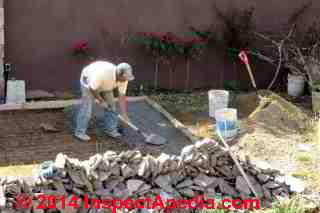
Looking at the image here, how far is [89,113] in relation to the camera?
9812 mm

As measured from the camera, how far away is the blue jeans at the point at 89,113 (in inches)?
383

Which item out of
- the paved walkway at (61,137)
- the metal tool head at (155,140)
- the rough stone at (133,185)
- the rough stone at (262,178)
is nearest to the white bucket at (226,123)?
the paved walkway at (61,137)

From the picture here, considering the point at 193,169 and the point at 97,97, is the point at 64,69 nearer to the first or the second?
the point at 97,97

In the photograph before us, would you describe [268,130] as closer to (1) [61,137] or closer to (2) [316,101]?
(2) [316,101]

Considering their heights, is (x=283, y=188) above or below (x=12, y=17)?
below

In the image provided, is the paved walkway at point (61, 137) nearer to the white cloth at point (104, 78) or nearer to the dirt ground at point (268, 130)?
the dirt ground at point (268, 130)

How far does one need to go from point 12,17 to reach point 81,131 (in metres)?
2.93

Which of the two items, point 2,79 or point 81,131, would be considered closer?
point 81,131

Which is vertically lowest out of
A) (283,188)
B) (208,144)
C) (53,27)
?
(283,188)

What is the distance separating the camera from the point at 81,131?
991cm

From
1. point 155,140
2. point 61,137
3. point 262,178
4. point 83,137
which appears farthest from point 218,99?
point 262,178

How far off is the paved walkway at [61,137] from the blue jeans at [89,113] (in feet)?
0.65

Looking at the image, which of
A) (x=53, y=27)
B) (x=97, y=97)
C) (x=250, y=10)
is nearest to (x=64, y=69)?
(x=53, y=27)

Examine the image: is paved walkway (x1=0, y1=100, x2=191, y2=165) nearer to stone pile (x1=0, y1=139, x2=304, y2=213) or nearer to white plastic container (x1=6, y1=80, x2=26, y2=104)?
white plastic container (x1=6, y1=80, x2=26, y2=104)
